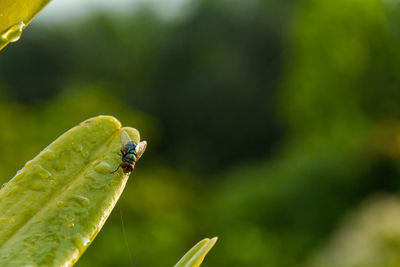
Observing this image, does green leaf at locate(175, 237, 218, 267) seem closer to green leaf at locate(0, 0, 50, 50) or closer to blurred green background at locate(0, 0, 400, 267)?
green leaf at locate(0, 0, 50, 50)

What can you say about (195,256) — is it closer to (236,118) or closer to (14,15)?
(14,15)

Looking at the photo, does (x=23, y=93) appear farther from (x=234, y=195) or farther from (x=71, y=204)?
(x=71, y=204)

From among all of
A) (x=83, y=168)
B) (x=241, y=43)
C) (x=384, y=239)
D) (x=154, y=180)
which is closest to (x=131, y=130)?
(x=83, y=168)

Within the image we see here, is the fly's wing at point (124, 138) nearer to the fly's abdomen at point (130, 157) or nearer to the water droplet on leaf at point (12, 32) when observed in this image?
the fly's abdomen at point (130, 157)

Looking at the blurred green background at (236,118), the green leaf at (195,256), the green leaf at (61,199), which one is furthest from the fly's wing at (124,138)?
the blurred green background at (236,118)

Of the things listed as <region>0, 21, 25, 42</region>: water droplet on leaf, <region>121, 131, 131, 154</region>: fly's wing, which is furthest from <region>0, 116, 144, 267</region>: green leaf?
<region>0, 21, 25, 42</region>: water droplet on leaf

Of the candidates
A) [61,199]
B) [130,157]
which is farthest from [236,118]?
[61,199]
